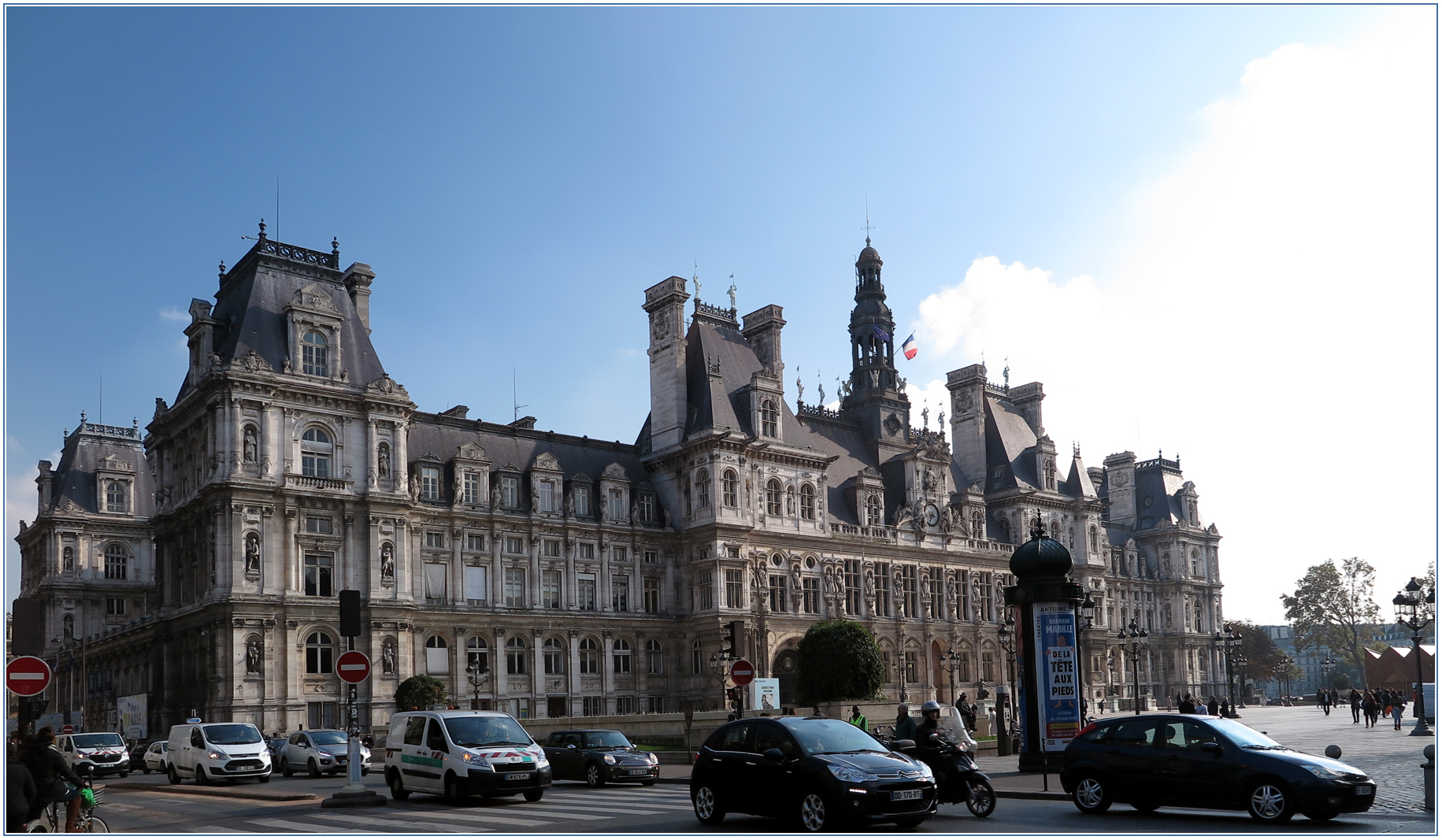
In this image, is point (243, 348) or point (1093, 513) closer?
point (243, 348)

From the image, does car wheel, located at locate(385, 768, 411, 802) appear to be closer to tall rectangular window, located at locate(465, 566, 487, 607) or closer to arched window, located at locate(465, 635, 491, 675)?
arched window, located at locate(465, 635, 491, 675)

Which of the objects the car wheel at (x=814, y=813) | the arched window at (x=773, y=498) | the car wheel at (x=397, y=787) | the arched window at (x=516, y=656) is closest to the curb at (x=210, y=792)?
the car wheel at (x=397, y=787)

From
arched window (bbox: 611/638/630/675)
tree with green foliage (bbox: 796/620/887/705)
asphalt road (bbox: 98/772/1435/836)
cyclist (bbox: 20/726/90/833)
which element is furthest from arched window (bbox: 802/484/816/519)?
cyclist (bbox: 20/726/90/833)

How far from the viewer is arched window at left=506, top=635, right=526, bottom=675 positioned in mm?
63094

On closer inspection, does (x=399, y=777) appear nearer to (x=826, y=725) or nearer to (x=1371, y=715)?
(x=826, y=725)

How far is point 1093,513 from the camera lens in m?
94.1

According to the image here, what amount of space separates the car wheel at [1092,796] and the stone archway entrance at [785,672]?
48367 mm

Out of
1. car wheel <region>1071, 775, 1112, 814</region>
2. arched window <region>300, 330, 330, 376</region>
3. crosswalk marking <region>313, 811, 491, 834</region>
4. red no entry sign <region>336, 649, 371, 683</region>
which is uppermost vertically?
arched window <region>300, 330, 330, 376</region>

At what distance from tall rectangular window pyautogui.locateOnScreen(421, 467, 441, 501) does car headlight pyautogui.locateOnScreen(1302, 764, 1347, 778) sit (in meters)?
47.9

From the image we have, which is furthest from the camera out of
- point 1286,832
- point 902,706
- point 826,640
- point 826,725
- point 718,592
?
point 718,592

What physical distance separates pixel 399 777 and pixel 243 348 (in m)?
32.7

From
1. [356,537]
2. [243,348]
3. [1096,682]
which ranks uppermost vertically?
[243,348]

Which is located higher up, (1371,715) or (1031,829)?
(1031,829)

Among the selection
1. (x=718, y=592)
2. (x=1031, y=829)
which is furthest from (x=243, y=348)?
(x=1031, y=829)
